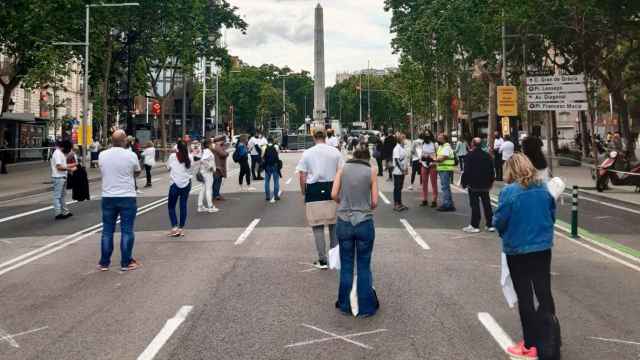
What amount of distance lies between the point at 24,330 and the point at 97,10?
34713 millimetres

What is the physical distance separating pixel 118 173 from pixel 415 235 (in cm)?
575

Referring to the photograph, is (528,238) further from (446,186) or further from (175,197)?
(446,186)

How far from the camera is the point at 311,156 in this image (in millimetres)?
9141

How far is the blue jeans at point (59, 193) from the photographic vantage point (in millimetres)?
15959

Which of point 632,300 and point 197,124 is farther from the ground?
point 197,124

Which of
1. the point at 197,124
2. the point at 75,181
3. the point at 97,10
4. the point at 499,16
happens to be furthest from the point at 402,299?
the point at 197,124

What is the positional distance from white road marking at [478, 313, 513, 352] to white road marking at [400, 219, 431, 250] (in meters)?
4.52

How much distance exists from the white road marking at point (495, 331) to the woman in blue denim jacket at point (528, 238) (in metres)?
0.38

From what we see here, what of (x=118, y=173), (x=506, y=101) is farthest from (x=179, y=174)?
(x=506, y=101)

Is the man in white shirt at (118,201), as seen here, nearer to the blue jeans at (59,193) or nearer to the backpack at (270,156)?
the blue jeans at (59,193)

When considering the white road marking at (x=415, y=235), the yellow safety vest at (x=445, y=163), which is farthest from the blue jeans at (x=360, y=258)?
the yellow safety vest at (x=445, y=163)

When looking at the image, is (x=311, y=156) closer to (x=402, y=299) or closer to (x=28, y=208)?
(x=402, y=299)

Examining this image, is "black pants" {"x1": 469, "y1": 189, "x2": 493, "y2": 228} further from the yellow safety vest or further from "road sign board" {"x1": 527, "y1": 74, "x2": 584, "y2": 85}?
"road sign board" {"x1": 527, "y1": 74, "x2": 584, "y2": 85}

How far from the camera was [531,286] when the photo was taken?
5805 millimetres
